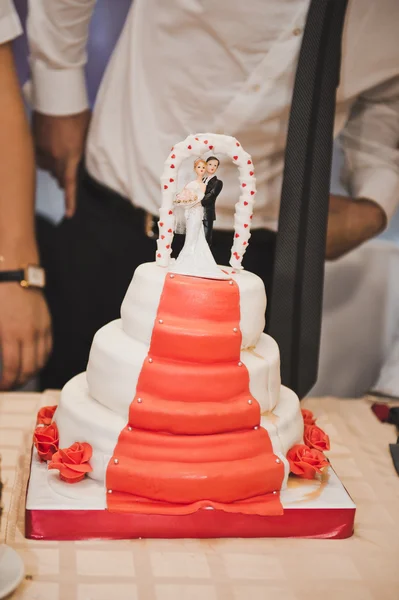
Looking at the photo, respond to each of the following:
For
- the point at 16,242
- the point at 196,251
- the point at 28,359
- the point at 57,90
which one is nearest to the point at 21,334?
the point at 28,359

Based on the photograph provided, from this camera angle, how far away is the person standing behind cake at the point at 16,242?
7.98ft

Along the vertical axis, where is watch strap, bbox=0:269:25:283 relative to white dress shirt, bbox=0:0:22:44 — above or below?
below

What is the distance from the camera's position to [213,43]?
2.30 meters

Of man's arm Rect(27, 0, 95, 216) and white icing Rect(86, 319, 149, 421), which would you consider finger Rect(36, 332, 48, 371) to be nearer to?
man's arm Rect(27, 0, 95, 216)

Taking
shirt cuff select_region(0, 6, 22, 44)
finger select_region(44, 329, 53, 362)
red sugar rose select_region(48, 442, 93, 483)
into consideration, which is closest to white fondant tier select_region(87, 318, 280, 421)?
red sugar rose select_region(48, 442, 93, 483)

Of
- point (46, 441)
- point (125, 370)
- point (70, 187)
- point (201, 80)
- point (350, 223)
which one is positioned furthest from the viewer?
point (350, 223)

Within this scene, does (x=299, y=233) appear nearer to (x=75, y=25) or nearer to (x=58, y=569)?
(x=75, y=25)

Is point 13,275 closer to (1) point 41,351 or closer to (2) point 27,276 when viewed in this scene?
(2) point 27,276

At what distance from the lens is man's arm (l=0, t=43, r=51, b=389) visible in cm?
243

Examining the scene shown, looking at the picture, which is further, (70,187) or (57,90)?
(70,187)

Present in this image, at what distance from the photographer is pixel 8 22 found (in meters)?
2.36

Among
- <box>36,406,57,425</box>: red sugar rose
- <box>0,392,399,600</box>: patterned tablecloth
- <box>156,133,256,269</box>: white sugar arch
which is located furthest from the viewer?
<box>36,406,57,425</box>: red sugar rose

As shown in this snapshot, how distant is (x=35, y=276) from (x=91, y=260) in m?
0.22

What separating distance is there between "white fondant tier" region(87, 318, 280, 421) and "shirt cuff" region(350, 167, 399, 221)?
1.11 m
